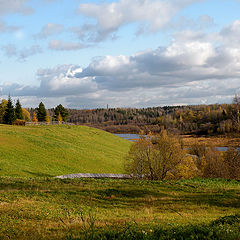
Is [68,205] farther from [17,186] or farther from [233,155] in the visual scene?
[233,155]

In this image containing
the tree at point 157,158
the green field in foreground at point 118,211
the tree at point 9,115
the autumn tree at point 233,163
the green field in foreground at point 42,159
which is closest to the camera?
the green field in foreground at point 118,211

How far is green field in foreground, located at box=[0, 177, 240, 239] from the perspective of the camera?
8.41 metres

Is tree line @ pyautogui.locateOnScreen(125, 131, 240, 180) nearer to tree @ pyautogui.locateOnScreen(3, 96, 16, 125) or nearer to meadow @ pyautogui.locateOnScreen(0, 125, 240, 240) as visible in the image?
meadow @ pyautogui.locateOnScreen(0, 125, 240, 240)

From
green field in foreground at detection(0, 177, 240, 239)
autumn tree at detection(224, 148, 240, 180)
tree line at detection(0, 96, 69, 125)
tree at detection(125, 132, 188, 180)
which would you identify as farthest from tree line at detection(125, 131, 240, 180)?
tree line at detection(0, 96, 69, 125)

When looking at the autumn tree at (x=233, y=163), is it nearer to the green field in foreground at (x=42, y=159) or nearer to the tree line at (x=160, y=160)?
the tree line at (x=160, y=160)

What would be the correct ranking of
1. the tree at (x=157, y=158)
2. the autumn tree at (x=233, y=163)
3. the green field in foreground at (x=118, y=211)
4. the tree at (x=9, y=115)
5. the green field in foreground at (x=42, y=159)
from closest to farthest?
the green field in foreground at (x=118, y=211)
the tree at (x=157, y=158)
the green field in foreground at (x=42, y=159)
the autumn tree at (x=233, y=163)
the tree at (x=9, y=115)

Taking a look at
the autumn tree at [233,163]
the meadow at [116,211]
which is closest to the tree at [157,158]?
the meadow at [116,211]

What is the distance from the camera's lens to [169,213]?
14.9 meters

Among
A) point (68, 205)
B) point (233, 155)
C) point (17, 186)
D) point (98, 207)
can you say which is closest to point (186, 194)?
point (98, 207)

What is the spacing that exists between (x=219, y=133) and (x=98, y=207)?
155876 mm

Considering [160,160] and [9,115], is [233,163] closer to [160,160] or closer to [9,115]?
[160,160]

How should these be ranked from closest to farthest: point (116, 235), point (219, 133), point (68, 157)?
point (116, 235), point (68, 157), point (219, 133)

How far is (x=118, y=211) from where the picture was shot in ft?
49.0

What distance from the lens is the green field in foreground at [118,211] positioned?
8414mm
